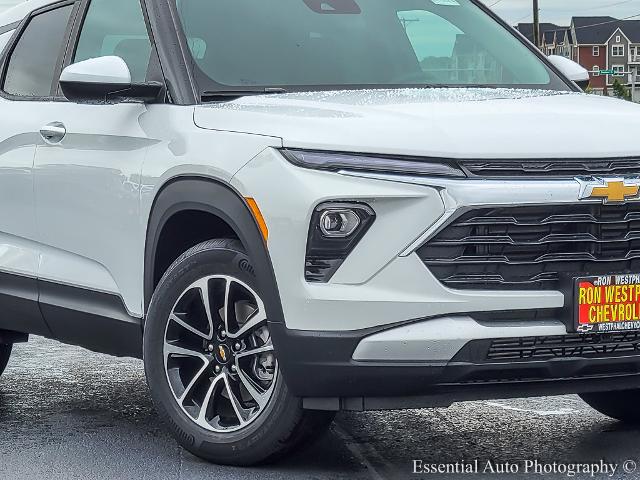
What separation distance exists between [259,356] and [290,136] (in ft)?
2.55

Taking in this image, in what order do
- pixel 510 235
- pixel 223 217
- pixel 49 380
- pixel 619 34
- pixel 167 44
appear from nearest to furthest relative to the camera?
pixel 510 235, pixel 223 217, pixel 167 44, pixel 49 380, pixel 619 34

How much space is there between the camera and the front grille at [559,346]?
452cm

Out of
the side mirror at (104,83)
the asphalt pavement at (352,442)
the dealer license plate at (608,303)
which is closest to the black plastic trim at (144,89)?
the side mirror at (104,83)

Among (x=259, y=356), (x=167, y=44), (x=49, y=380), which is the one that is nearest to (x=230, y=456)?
(x=259, y=356)

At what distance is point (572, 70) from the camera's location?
626cm

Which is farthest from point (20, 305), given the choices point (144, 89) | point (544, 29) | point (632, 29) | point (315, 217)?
point (544, 29)

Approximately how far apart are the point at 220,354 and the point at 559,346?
1178mm

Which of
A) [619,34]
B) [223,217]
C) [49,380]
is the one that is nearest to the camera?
[223,217]

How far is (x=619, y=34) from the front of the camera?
139000 mm

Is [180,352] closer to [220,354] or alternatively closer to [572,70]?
[220,354]

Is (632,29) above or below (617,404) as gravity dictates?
below

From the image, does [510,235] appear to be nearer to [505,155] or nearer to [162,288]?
[505,155]

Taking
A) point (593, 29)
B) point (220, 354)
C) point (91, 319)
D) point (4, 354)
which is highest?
point (220, 354)

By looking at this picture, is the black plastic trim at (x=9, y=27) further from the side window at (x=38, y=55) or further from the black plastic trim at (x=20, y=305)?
the black plastic trim at (x=20, y=305)
